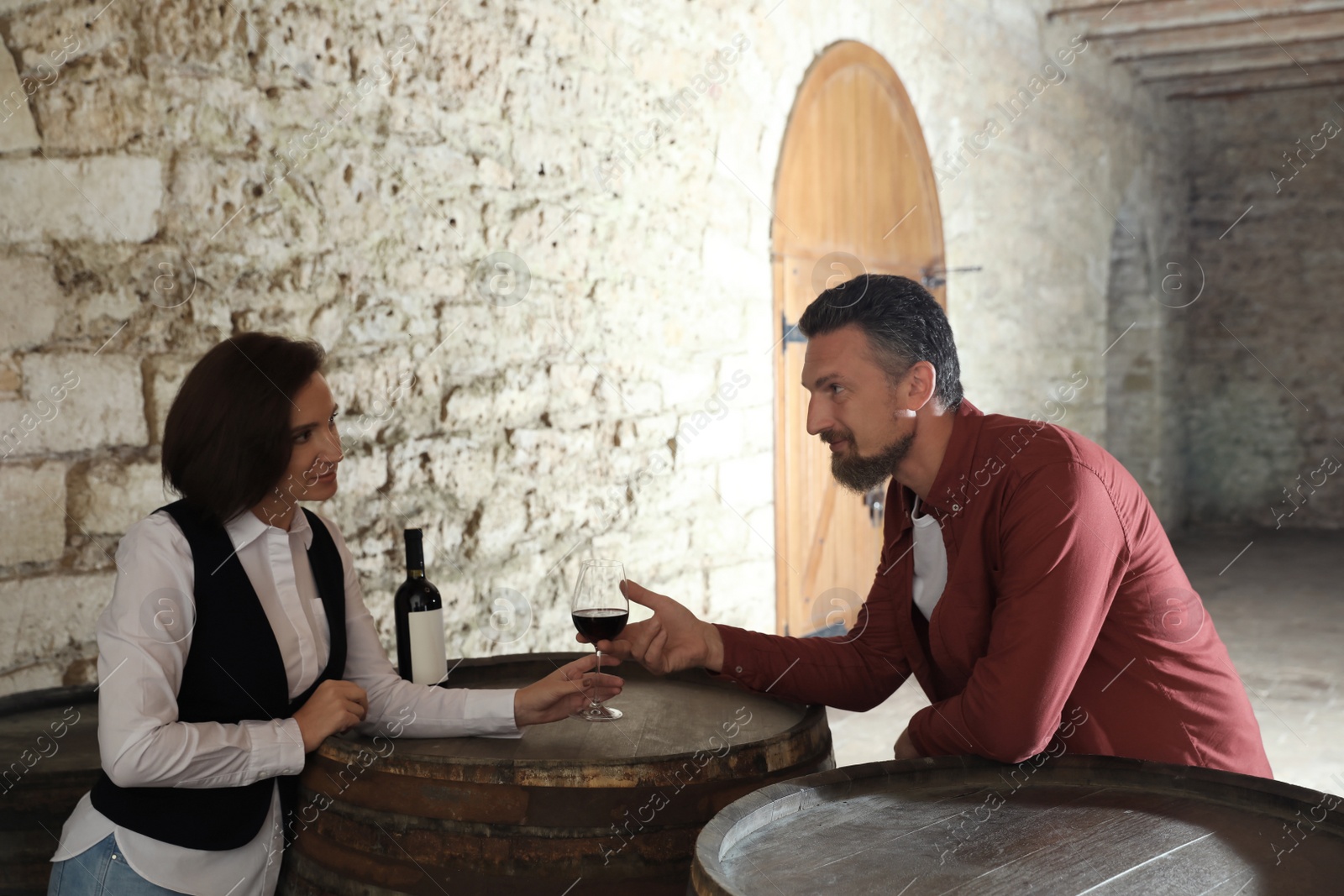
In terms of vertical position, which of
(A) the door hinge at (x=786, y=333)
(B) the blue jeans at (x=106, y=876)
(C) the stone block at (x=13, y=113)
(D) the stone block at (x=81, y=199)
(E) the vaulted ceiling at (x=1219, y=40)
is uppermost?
(E) the vaulted ceiling at (x=1219, y=40)

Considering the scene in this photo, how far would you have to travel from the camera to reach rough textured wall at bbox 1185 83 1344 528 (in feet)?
33.1

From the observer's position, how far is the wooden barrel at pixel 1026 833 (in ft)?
4.47

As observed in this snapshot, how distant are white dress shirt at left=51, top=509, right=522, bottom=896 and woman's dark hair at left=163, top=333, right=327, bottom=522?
0.06m

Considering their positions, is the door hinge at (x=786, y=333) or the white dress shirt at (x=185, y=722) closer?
the white dress shirt at (x=185, y=722)

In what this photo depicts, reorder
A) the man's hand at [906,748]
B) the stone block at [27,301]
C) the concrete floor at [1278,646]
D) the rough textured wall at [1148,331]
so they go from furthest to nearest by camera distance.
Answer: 1. the rough textured wall at [1148,331]
2. the concrete floor at [1278,646]
3. the stone block at [27,301]
4. the man's hand at [906,748]

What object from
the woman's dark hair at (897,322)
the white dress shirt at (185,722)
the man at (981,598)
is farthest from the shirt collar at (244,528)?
the woman's dark hair at (897,322)

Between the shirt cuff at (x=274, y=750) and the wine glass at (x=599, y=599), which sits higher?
the wine glass at (x=599, y=599)

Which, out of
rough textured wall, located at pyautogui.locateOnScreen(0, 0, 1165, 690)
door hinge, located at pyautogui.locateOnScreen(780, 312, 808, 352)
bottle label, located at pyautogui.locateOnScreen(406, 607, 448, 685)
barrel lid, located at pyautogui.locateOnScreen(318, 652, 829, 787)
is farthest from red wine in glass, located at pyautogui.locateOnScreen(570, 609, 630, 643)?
door hinge, located at pyautogui.locateOnScreen(780, 312, 808, 352)

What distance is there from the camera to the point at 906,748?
1.98 m

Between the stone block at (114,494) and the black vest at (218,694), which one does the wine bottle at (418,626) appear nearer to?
the black vest at (218,694)

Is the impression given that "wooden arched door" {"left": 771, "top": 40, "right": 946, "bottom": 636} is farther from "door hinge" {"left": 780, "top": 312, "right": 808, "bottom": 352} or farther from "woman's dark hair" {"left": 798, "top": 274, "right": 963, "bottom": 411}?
"woman's dark hair" {"left": 798, "top": 274, "right": 963, "bottom": 411}

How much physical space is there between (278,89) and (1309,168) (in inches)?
384

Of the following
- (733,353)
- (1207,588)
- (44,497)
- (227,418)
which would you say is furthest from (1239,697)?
(1207,588)

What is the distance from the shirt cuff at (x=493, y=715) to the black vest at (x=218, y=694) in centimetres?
28
